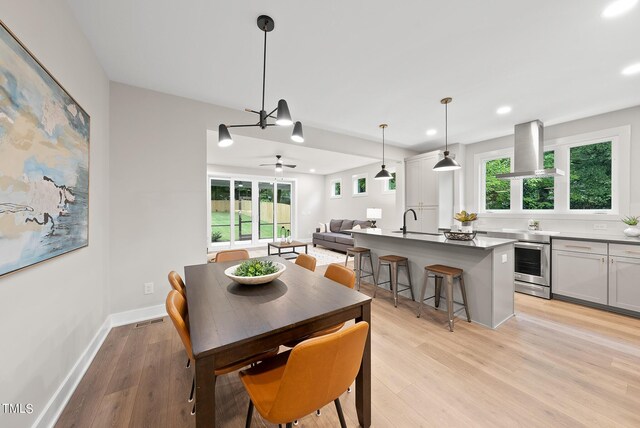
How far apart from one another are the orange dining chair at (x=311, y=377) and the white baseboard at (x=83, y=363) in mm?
1375

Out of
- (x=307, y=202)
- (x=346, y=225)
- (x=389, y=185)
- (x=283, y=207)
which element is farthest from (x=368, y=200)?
(x=283, y=207)

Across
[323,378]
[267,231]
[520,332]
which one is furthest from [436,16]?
[267,231]

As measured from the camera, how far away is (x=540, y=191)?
4160 mm

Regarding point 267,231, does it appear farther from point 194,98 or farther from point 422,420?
point 422,420

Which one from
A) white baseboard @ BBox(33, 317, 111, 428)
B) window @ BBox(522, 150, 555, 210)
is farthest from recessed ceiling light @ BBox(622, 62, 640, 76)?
white baseboard @ BBox(33, 317, 111, 428)

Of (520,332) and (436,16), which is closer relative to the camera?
(436,16)

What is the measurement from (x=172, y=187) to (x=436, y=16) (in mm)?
3155

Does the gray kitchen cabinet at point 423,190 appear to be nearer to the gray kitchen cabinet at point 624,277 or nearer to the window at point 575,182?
the window at point 575,182

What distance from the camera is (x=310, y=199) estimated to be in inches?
367

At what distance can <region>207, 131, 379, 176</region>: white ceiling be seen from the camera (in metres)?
4.91

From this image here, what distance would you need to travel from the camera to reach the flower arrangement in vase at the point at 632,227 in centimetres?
305

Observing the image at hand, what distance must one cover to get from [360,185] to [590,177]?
5363mm

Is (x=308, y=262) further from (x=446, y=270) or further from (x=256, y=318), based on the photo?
(x=446, y=270)

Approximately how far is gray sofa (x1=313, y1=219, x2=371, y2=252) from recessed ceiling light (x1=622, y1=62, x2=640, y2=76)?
17.1 feet
